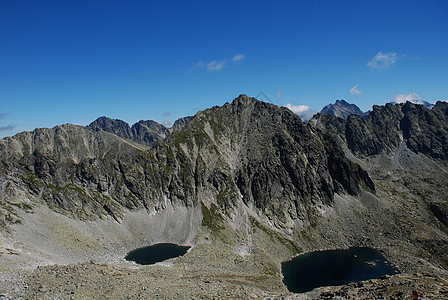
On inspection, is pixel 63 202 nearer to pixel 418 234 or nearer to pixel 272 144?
pixel 272 144

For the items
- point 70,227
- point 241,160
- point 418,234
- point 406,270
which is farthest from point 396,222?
point 70,227

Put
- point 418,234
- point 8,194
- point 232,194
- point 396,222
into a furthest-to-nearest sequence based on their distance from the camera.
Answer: point 232,194, point 396,222, point 418,234, point 8,194

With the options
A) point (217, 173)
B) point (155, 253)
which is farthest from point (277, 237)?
point (155, 253)

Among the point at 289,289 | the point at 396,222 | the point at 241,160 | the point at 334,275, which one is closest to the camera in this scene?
the point at 289,289

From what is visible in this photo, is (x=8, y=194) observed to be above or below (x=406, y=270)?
above

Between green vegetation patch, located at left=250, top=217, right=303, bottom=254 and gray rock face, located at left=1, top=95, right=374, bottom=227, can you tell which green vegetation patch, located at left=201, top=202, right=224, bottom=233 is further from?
green vegetation patch, located at left=250, top=217, right=303, bottom=254
